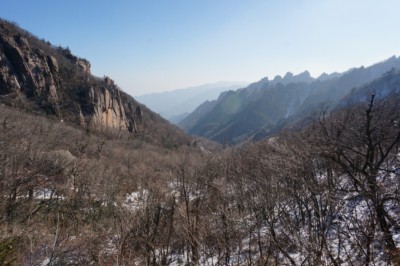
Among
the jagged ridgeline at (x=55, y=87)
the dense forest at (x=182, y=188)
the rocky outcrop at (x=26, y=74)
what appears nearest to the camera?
the dense forest at (x=182, y=188)

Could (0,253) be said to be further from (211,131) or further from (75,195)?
(211,131)

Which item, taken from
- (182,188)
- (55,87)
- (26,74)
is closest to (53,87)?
(55,87)

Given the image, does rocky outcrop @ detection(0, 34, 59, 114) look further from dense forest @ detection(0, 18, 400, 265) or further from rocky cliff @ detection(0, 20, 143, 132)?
dense forest @ detection(0, 18, 400, 265)

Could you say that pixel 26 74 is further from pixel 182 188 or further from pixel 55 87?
pixel 182 188

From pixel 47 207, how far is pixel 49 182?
229cm

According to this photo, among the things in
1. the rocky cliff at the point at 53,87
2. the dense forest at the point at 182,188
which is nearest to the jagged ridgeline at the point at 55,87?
the rocky cliff at the point at 53,87

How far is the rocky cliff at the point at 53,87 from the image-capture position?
65.8 m

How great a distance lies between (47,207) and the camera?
19.5 meters

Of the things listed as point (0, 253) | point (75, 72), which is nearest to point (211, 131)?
point (75, 72)

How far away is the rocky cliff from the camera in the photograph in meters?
65.8

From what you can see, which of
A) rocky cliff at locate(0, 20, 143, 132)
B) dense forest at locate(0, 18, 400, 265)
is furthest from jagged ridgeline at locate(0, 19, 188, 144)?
dense forest at locate(0, 18, 400, 265)

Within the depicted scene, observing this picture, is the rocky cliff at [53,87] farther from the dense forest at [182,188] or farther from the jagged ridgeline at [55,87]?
the dense forest at [182,188]

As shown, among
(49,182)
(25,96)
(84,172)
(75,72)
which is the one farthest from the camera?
(75,72)

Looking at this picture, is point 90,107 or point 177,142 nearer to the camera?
point 90,107
